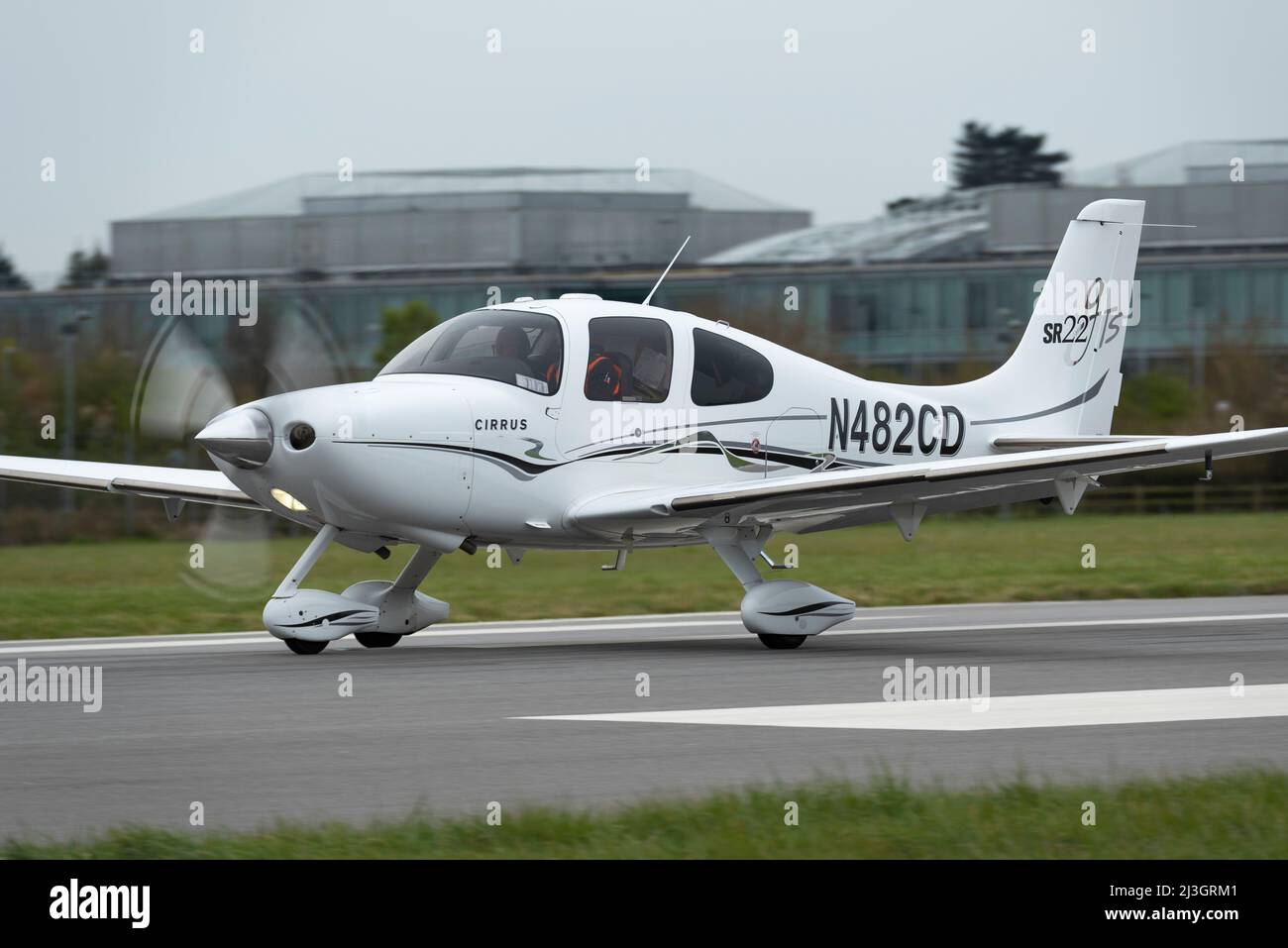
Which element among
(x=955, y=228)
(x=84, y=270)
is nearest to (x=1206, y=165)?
(x=955, y=228)

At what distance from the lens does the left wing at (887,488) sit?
39.2ft

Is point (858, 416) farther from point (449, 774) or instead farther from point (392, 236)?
point (392, 236)

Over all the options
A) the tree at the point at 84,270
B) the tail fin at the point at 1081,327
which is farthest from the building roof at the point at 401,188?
the tail fin at the point at 1081,327

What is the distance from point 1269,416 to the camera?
45031mm

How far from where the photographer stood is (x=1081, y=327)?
55.4 feet

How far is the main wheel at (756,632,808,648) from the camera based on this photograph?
43.2ft

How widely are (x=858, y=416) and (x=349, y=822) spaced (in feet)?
29.6

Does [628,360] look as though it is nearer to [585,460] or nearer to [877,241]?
[585,460]

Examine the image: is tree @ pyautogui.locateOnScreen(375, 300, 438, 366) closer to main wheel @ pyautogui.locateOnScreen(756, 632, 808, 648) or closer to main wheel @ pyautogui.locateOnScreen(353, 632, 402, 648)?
main wheel @ pyautogui.locateOnScreen(353, 632, 402, 648)

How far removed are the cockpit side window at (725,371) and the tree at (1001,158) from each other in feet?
311

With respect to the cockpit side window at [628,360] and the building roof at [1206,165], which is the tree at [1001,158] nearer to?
the building roof at [1206,165]

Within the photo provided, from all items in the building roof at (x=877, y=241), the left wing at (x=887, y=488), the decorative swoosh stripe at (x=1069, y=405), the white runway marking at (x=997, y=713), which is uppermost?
the building roof at (x=877, y=241)

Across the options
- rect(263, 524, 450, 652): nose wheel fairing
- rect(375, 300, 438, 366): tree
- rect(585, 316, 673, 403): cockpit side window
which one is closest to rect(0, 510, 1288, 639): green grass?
rect(263, 524, 450, 652): nose wheel fairing
